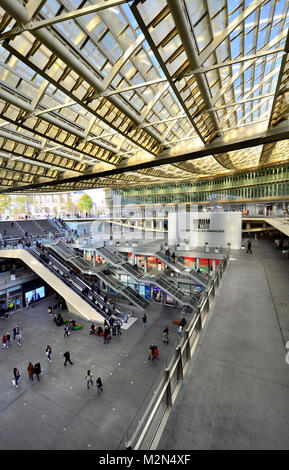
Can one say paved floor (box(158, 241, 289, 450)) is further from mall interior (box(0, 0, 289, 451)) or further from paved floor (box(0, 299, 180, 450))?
paved floor (box(0, 299, 180, 450))

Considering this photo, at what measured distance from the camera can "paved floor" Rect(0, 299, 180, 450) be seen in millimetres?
8836

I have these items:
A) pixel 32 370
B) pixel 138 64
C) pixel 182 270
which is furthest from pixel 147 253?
pixel 138 64

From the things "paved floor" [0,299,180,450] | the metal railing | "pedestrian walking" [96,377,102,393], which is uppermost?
the metal railing

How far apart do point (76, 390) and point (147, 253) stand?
49.8 feet

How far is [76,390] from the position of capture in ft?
37.5

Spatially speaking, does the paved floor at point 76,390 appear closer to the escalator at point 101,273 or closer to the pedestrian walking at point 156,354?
the pedestrian walking at point 156,354

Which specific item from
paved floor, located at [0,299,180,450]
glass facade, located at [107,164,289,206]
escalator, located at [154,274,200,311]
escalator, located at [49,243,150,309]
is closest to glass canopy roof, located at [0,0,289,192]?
paved floor, located at [0,299,180,450]

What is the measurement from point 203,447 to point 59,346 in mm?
15120

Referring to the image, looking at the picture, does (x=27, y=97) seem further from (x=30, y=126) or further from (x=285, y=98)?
(x=285, y=98)

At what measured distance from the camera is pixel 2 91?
765cm

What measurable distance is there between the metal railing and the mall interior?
0.10 feet

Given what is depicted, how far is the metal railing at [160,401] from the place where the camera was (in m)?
3.05

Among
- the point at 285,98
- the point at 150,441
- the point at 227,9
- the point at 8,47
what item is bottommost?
the point at 150,441

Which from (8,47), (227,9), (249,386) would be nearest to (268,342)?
(249,386)
